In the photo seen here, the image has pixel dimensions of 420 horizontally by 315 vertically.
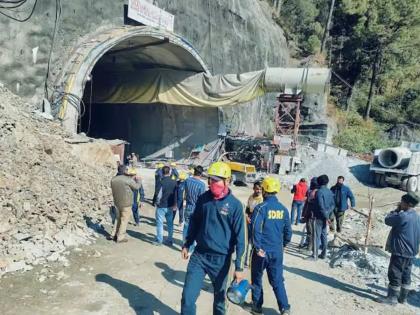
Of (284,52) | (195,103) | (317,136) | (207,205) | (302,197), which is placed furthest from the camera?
(284,52)

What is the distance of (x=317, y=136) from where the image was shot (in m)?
35.0

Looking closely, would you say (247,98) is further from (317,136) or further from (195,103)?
(317,136)

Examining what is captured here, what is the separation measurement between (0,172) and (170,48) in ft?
49.3

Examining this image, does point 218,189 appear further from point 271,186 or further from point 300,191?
point 300,191

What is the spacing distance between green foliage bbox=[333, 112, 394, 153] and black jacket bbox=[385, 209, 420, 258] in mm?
28073

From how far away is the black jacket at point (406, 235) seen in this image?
265 inches

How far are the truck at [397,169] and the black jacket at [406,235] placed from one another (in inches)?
643

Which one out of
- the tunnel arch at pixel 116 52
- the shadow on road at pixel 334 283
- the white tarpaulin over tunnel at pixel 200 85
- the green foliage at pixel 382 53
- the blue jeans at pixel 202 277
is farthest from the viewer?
the green foliage at pixel 382 53

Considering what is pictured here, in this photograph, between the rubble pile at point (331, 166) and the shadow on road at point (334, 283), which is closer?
the shadow on road at point (334, 283)

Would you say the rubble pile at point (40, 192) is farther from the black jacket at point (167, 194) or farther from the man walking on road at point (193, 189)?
the man walking on road at point (193, 189)

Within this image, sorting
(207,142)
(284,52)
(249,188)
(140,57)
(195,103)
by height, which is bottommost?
(249,188)

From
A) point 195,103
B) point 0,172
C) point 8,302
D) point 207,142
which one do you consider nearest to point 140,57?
point 195,103

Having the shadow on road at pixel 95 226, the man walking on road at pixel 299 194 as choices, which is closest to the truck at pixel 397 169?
the man walking on road at pixel 299 194

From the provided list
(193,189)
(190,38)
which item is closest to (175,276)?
(193,189)
